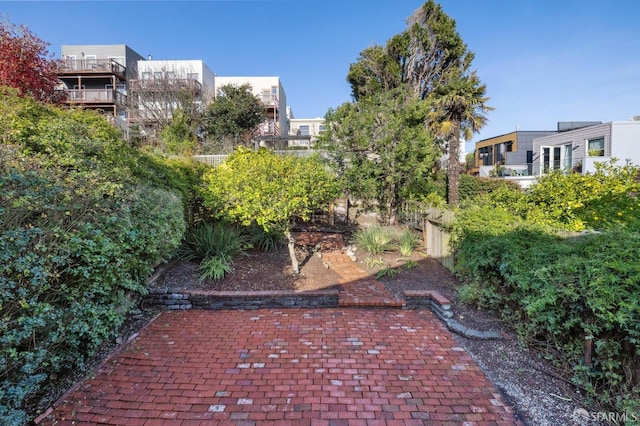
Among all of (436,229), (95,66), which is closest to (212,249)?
(436,229)

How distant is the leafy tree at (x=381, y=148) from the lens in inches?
328

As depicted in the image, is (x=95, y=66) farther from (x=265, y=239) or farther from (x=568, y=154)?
(x=568, y=154)

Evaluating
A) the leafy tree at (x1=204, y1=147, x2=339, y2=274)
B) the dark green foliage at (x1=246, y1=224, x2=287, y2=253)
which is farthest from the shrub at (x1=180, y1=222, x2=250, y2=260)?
the dark green foliage at (x1=246, y1=224, x2=287, y2=253)

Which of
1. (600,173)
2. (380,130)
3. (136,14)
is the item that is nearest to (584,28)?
(600,173)

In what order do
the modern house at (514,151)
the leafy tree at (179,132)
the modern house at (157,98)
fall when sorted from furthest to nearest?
1. the modern house at (514,151)
2. the modern house at (157,98)
3. the leafy tree at (179,132)

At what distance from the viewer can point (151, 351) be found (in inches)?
133

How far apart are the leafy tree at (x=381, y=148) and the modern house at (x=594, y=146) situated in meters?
7.77

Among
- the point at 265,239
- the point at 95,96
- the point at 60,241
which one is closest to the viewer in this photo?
the point at 60,241

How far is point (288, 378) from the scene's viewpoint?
289 cm

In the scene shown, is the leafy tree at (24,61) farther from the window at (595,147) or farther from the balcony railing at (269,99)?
the window at (595,147)

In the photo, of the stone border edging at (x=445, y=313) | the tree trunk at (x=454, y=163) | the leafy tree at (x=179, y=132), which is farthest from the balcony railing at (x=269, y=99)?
the stone border edging at (x=445, y=313)

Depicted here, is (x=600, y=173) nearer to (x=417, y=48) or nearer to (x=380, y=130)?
(x=380, y=130)

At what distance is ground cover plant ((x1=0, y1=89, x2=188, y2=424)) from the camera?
219 cm

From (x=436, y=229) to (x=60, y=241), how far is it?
661 centimetres
